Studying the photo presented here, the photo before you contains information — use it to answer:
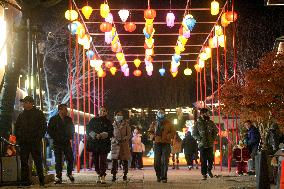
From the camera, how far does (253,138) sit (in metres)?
15.7

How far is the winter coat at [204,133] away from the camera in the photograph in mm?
13727

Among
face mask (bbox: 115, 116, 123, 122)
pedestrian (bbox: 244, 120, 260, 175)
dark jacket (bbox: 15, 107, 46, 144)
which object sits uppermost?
face mask (bbox: 115, 116, 123, 122)

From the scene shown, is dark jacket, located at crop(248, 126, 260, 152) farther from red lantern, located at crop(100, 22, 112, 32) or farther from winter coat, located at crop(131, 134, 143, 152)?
red lantern, located at crop(100, 22, 112, 32)

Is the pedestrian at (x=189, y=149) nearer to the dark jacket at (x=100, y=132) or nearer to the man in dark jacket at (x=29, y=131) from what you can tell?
the dark jacket at (x=100, y=132)

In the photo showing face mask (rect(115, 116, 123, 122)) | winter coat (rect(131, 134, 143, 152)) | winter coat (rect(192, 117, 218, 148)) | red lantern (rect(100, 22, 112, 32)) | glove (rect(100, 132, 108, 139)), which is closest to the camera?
glove (rect(100, 132, 108, 139))

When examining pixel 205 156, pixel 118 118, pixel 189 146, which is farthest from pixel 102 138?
pixel 189 146

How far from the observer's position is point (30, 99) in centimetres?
1062

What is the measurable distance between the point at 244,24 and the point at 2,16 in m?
22.6

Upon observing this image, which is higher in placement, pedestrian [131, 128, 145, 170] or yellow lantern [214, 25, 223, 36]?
yellow lantern [214, 25, 223, 36]

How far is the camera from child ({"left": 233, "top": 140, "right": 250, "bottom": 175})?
1645 cm

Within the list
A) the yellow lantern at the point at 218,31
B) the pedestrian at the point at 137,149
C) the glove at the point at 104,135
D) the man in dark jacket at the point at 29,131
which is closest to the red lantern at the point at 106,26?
the yellow lantern at the point at 218,31

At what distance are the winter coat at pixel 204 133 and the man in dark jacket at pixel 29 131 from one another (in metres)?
4.73

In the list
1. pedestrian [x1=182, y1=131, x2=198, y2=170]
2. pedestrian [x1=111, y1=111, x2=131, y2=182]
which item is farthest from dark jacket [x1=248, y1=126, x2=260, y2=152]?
pedestrian [x1=182, y1=131, x2=198, y2=170]

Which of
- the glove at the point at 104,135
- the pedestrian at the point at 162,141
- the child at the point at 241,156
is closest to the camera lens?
the glove at the point at 104,135
